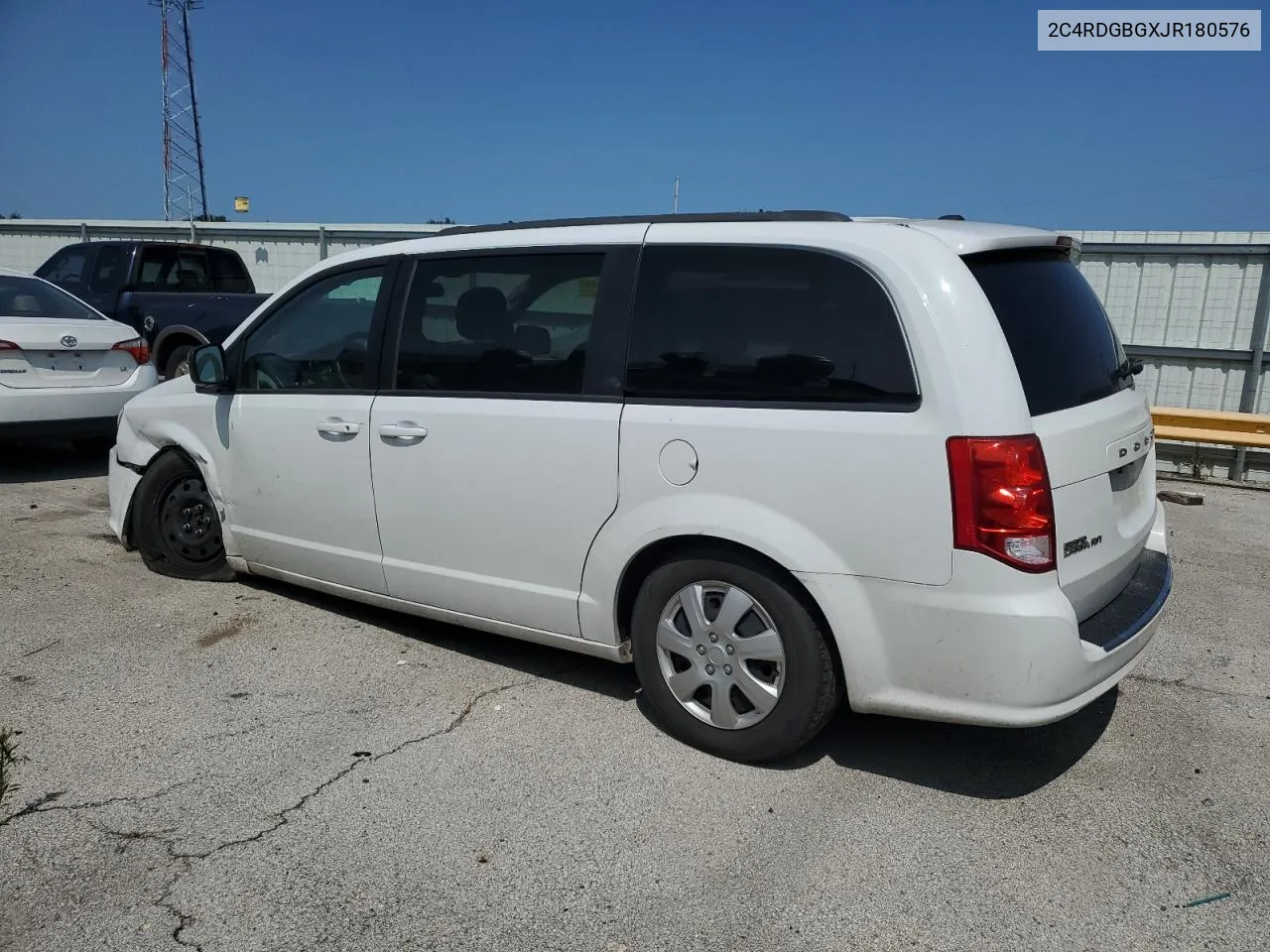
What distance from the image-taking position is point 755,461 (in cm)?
321

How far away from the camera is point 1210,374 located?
9.68m

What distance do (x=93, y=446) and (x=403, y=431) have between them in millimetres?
7016

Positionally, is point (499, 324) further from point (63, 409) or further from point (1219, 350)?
point (1219, 350)

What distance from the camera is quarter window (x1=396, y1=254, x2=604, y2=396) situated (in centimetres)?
374

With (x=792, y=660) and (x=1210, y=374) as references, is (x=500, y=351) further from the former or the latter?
A: (x=1210, y=374)

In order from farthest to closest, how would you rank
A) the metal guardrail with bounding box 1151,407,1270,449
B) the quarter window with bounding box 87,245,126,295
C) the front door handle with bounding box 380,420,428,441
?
the quarter window with bounding box 87,245,126,295 < the metal guardrail with bounding box 1151,407,1270,449 < the front door handle with bounding box 380,420,428,441

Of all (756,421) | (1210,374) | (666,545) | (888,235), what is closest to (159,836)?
(666,545)

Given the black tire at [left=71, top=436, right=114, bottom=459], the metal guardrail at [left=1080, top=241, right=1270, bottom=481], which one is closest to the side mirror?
the black tire at [left=71, top=436, right=114, bottom=459]

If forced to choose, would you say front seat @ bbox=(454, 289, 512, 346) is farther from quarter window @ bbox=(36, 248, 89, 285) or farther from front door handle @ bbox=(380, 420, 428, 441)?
quarter window @ bbox=(36, 248, 89, 285)

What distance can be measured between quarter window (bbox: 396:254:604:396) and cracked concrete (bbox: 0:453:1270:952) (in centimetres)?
129

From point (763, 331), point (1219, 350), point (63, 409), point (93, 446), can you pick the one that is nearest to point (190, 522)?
point (63, 409)

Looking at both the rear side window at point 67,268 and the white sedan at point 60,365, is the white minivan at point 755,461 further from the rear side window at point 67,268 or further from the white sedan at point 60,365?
→ the rear side window at point 67,268

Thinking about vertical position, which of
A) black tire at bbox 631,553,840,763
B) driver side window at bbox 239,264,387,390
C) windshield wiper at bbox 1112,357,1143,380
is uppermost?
driver side window at bbox 239,264,387,390

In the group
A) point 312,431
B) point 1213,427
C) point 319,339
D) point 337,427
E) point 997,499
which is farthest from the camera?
point 1213,427
